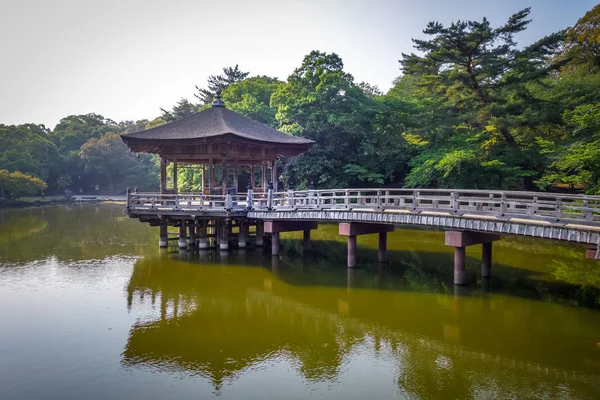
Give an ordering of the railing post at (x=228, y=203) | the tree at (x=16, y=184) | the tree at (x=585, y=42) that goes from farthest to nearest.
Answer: the tree at (x=16, y=184), the tree at (x=585, y=42), the railing post at (x=228, y=203)

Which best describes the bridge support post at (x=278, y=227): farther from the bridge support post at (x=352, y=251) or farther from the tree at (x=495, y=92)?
the tree at (x=495, y=92)

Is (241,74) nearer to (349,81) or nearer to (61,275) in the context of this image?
Result: (349,81)

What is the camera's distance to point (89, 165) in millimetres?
73375

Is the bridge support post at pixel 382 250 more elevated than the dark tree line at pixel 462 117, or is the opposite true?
the dark tree line at pixel 462 117

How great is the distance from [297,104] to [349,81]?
5.27 metres

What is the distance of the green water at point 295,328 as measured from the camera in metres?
9.06

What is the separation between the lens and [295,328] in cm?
1231

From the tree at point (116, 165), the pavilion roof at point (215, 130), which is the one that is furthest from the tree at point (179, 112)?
the pavilion roof at point (215, 130)

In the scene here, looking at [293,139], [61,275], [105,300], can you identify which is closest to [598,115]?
[293,139]

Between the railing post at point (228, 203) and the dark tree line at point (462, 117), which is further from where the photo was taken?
the dark tree line at point (462, 117)

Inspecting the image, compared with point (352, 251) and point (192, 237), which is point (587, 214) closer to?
point (352, 251)

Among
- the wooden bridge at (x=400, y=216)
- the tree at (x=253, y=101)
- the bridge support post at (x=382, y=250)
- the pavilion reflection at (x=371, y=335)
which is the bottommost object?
the pavilion reflection at (x=371, y=335)

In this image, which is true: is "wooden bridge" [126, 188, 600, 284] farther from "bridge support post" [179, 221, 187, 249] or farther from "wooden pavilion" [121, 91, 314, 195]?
"wooden pavilion" [121, 91, 314, 195]

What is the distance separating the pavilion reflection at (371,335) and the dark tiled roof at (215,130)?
28.0 ft
